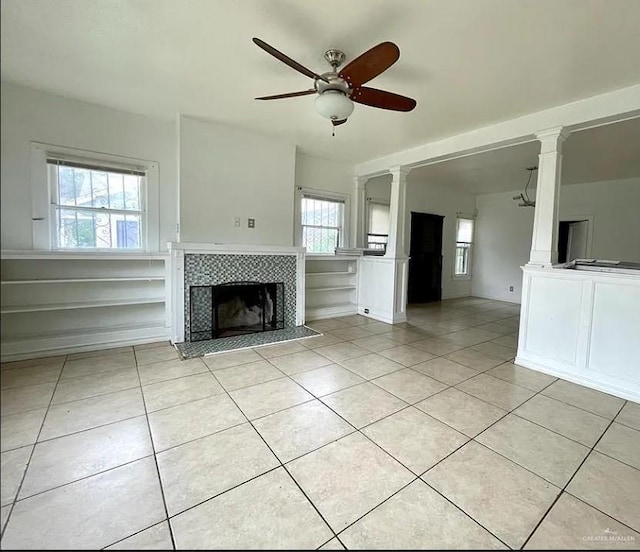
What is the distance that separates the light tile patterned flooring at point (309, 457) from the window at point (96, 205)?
1220 mm

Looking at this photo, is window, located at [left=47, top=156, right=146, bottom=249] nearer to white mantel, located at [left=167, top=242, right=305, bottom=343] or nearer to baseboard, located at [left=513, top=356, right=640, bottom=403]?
white mantel, located at [left=167, top=242, right=305, bottom=343]

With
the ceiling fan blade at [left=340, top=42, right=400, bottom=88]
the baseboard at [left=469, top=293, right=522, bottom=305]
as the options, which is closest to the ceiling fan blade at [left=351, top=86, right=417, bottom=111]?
the ceiling fan blade at [left=340, top=42, right=400, bottom=88]

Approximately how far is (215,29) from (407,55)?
4.52 ft

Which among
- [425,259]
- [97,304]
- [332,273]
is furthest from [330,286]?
[97,304]

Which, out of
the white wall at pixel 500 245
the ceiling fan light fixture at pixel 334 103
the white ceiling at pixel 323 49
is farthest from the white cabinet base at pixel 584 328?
the white wall at pixel 500 245

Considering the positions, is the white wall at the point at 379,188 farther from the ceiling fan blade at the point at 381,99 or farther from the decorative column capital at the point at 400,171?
the ceiling fan blade at the point at 381,99

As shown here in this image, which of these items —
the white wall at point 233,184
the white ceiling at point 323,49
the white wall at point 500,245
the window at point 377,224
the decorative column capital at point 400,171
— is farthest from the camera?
the white wall at point 500,245

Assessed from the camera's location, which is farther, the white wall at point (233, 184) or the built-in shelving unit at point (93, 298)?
the white wall at point (233, 184)

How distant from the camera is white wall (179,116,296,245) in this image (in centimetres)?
383

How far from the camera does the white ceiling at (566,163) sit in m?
3.84

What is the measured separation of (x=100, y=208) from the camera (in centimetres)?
353

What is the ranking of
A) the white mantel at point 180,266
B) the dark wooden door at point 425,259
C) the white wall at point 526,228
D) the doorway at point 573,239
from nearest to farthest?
the white mantel at point 180,266
the white wall at point 526,228
the doorway at point 573,239
the dark wooden door at point 425,259

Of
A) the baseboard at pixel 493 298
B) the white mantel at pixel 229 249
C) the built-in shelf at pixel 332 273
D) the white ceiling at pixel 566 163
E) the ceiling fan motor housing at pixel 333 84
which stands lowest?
the baseboard at pixel 493 298

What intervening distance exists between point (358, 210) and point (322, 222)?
2.44ft
